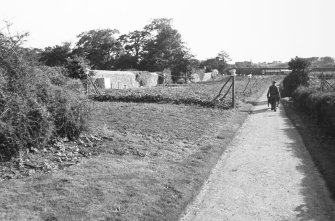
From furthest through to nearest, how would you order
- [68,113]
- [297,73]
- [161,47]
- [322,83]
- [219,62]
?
[219,62] → [161,47] → [297,73] → [322,83] → [68,113]

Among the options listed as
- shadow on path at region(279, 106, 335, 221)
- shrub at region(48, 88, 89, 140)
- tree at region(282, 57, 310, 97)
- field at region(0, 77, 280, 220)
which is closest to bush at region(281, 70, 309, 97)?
tree at region(282, 57, 310, 97)

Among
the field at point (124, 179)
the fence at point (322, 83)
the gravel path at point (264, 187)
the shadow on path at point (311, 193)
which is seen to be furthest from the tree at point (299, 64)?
the shadow on path at point (311, 193)

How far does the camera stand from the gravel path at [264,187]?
6.66m

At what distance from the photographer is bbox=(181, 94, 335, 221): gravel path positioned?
6.66 metres

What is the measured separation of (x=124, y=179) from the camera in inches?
304

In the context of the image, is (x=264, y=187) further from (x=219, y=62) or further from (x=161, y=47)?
(x=219, y=62)

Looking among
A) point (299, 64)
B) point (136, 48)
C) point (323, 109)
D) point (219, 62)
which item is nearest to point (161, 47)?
point (136, 48)

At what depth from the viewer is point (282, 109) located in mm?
23516

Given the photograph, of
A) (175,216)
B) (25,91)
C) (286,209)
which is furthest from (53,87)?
(286,209)

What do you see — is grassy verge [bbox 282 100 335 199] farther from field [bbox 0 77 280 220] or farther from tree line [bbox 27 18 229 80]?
tree line [bbox 27 18 229 80]

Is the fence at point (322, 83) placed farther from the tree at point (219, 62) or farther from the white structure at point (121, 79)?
the tree at point (219, 62)

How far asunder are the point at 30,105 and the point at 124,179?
101 inches

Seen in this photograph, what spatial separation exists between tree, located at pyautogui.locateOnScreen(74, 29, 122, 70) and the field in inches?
2744

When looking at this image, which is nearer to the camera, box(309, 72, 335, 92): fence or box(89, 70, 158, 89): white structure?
box(309, 72, 335, 92): fence
